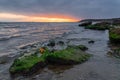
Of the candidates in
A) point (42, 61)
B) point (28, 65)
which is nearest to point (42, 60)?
point (42, 61)

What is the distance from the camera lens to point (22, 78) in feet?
38.2

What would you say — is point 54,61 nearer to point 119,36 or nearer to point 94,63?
point 94,63

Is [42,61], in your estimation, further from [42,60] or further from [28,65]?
[28,65]

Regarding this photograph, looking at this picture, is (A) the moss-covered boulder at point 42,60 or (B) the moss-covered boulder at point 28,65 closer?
(B) the moss-covered boulder at point 28,65

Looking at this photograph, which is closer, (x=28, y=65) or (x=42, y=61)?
(x=28, y=65)

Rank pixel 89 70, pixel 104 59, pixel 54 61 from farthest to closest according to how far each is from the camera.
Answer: pixel 104 59 → pixel 54 61 → pixel 89 70

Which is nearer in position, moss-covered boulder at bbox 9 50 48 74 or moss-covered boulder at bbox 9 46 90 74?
moss-covered boulder at bbox 9 50 48 74

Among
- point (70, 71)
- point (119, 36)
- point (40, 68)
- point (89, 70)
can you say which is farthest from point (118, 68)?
point (119, 36)

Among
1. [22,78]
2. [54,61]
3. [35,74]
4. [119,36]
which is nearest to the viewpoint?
[22,78]

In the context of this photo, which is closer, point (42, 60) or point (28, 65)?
point (28, 65)

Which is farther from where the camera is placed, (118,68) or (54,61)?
(54,61)

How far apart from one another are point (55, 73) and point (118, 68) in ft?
13.0

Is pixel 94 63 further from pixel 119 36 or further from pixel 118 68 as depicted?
pixel 119 36

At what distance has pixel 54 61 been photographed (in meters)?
14.8
